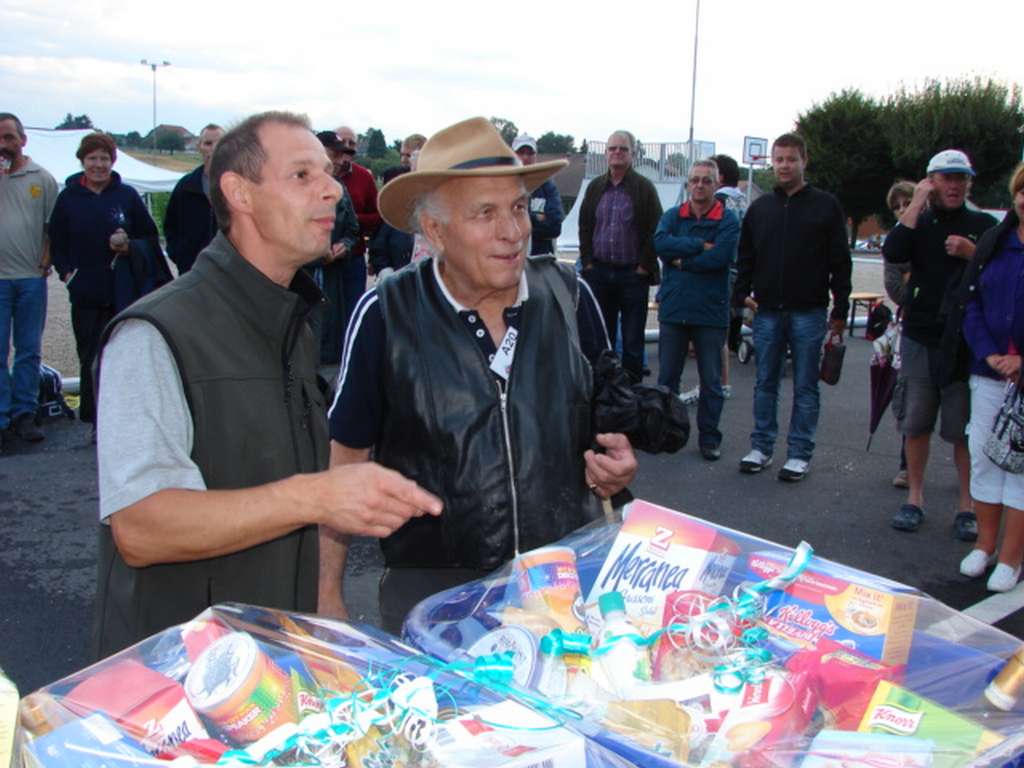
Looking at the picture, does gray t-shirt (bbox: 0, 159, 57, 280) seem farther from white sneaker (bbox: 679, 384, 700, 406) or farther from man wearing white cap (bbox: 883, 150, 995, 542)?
man wearing white cap (bbox: 883, 150, 995, 542)

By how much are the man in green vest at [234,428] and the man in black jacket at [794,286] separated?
4.88 metres

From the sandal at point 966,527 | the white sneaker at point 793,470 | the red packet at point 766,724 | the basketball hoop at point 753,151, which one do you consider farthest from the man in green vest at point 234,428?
the basketball hoop at point 753,151

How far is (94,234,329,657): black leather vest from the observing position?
5.94 feet

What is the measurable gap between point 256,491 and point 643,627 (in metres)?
0.72

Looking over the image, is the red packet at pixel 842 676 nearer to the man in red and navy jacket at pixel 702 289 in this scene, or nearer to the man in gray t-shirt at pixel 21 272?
the man in red and navy jacket at pixel 702 289

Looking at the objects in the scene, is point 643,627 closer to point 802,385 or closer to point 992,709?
point 992,709

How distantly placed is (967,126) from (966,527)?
3949cm

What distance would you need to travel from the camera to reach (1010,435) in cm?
437

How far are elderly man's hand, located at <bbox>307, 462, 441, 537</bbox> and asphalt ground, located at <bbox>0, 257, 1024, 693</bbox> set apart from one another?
8.72ft

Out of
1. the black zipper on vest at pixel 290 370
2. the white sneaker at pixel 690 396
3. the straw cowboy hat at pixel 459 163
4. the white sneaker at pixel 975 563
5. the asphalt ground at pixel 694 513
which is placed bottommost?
the asphalt ground at pixel 694 513

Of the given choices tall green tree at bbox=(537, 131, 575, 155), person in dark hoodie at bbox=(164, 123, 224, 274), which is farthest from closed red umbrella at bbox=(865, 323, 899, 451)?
tall green tree at bbox=(537, 131, 575, 155)

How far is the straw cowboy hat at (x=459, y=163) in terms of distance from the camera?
2281 mm

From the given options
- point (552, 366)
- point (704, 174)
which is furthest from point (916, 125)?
point (552, 366)

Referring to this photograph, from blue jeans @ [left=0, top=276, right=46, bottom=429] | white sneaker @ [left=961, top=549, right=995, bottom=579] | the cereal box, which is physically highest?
the cereal box
